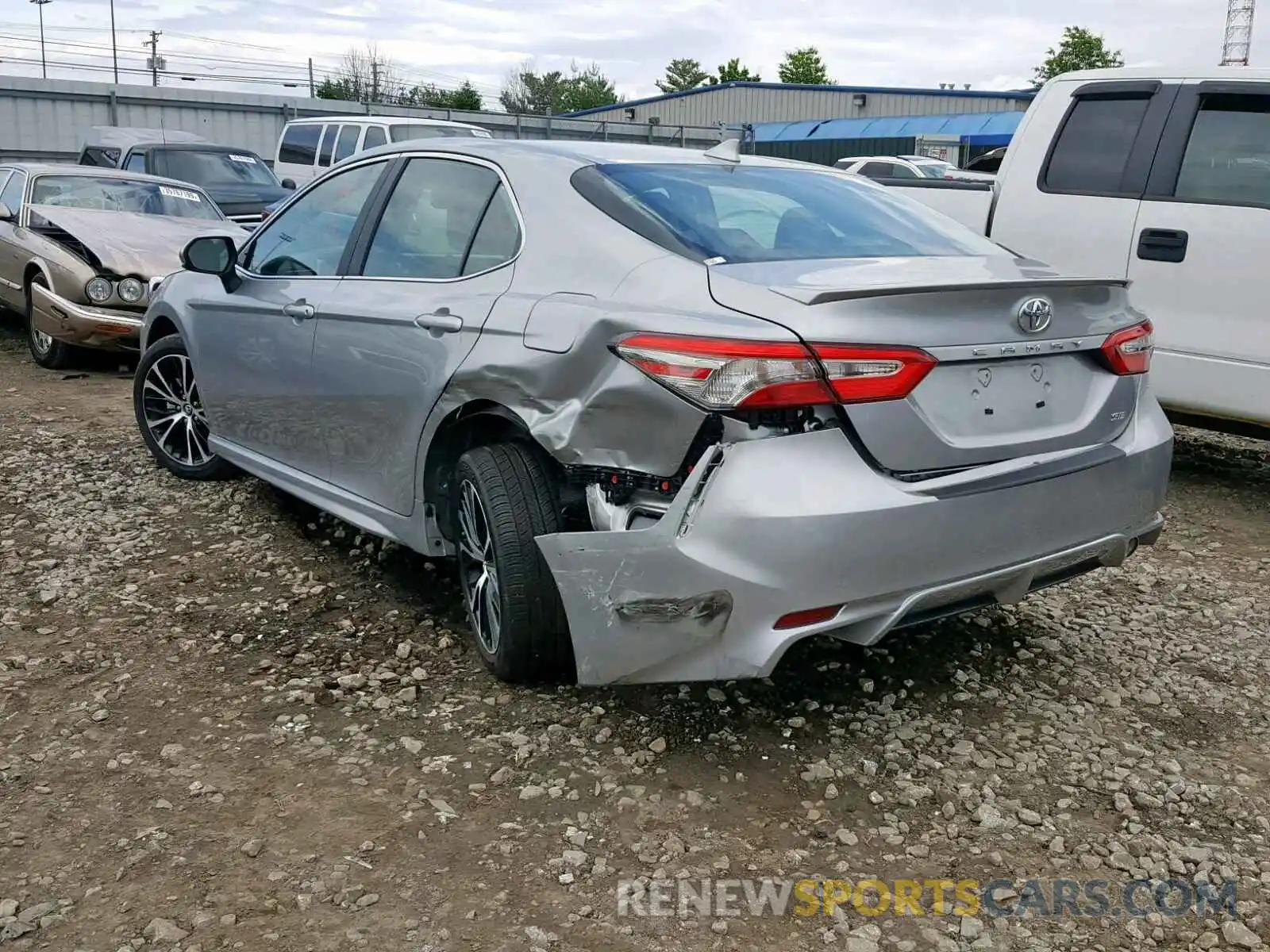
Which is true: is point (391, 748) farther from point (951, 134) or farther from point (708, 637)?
point (951, 134)

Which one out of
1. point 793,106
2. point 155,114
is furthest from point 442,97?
point 155,114

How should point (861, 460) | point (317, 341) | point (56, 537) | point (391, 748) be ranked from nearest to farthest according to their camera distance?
point (861, 460) → point (391, 748) → point (317, 341) → point (56, 537)

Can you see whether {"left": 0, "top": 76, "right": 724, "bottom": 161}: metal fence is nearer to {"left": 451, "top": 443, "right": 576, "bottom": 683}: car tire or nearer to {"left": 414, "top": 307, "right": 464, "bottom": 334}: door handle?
{"left": 414, "top": 307, "right": 464, "bottom": 334}: door handle

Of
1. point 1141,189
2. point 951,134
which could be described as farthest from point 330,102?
point 1141,189

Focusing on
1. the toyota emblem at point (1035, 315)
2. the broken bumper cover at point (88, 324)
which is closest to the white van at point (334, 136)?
the broken bumper cover at point (88, 324)

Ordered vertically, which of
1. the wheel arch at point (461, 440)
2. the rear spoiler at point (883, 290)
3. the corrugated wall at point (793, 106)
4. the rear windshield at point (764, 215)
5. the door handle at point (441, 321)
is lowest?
the wheel arch at point (461, 440)

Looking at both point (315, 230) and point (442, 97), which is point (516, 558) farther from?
point (442, 97)

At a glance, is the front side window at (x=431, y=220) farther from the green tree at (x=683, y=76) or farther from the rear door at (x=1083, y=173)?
the green tree at (x=683, y=76)

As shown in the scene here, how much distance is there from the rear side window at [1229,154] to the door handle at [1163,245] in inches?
7.1

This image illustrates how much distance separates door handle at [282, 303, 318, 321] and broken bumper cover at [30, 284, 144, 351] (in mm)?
4407

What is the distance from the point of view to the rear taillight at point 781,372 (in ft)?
8.98

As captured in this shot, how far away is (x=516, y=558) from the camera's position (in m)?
3.27

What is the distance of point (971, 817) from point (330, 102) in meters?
25.0

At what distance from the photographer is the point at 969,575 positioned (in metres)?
2.98
